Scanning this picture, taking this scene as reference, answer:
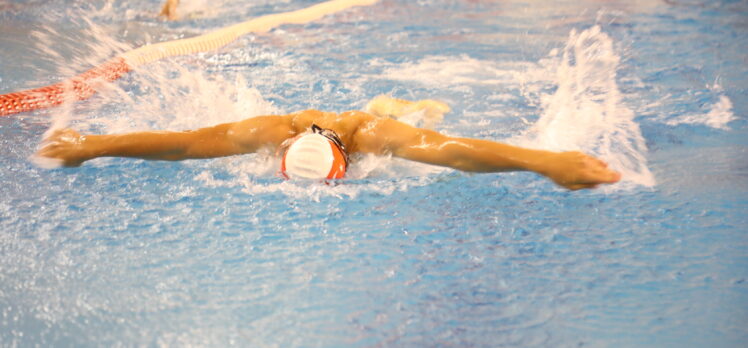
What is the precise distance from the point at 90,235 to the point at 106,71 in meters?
2.96

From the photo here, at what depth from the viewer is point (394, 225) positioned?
3.01 m

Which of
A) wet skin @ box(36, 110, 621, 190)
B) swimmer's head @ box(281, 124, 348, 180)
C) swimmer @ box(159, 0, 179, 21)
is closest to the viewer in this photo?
wet skin @ box(36, 110, 621, 190)

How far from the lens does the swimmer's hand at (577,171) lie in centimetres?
241

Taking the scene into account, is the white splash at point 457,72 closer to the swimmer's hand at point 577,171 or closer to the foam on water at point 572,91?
the foam on water at point 572,91

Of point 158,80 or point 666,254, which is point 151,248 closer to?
point 666,254

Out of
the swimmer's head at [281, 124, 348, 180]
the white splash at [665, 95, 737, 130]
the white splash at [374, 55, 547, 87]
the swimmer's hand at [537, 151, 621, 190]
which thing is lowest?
the swimmer's hand at [537, 151, 621, 190]

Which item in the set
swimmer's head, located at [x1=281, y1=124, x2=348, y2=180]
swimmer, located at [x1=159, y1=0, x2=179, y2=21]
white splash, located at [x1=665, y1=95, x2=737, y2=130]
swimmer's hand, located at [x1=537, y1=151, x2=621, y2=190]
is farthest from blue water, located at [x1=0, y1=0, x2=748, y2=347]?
swimmer, located at [x1=159, y1=0, x2=179, y2=21]

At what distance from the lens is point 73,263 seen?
265 cm

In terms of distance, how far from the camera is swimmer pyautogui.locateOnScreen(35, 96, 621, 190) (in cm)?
269

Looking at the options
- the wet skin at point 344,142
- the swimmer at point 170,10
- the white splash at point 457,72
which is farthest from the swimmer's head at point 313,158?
the swimmer at point 170,10

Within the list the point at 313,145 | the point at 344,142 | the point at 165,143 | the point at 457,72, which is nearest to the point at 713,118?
the point at 457,72

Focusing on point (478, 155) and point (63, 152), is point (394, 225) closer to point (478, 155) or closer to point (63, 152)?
point (478, 155)

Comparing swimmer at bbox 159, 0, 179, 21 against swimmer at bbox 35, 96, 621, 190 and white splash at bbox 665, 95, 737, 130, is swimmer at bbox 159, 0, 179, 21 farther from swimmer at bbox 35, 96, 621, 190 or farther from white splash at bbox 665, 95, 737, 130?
white splash at bbox 665, 95, 737, 130

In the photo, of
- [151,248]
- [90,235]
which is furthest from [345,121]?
[90,235]
